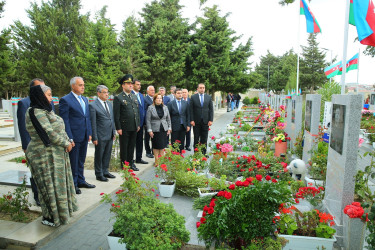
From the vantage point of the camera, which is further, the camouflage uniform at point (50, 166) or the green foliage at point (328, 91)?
the green foliage at point (328, 91)

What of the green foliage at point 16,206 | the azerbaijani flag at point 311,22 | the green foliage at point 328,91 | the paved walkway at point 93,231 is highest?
the azerbaijani flag at point 311,22

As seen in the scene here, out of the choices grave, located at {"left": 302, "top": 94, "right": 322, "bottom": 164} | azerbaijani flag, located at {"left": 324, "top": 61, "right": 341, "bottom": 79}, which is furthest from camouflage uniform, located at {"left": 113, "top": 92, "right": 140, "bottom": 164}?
azerbaijani flag, located at {"left": 324, "top": 61, "right": 341, "bottom": 79}

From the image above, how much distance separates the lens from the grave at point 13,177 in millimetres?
5665

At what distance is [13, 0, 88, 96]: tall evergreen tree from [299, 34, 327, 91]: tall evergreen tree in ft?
138

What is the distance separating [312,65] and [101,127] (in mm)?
57442

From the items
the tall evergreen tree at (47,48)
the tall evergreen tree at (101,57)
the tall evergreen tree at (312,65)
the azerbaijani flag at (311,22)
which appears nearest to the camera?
the azerbaijani flag at (311,22)

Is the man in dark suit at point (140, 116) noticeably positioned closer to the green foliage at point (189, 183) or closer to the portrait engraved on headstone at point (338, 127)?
the green foliage at point (189, 183)

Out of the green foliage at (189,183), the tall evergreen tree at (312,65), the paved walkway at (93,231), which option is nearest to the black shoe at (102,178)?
the paved walkway at (93,231)

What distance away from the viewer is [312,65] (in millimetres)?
55500

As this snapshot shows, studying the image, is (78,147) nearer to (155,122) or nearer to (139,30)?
(155,122)

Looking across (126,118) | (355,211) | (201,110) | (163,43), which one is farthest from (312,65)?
(355,211)

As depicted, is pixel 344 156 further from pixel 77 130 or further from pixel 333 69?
pixel 333 69

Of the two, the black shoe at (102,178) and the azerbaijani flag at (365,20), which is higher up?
the azerbaijani flag at (365,20)

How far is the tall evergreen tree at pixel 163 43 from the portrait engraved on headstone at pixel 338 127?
18.8 meters
